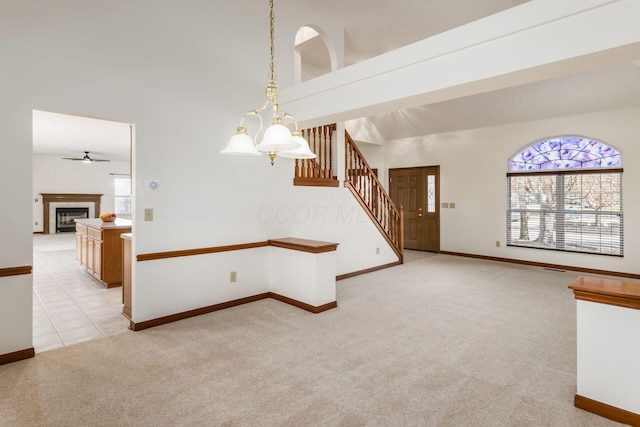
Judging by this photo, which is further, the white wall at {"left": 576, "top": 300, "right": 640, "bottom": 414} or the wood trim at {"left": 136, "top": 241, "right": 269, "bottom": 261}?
the wood trim at {"left": 136, "top": 241, "right": 269, "bottom": 261}

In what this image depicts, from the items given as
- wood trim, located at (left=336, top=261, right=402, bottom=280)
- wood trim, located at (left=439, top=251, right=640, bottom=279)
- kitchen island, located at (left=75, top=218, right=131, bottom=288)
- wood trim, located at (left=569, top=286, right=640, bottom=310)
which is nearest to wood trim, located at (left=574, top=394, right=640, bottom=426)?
wood trim, located at (left=569, top=286, right=640, bottom=310)

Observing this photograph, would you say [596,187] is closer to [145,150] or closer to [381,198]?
[381,198]

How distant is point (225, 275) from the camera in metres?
4.07

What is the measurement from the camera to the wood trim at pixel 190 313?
11.1ft

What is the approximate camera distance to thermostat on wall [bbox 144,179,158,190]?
3363mm

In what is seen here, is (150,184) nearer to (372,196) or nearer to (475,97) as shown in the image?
(372,196)

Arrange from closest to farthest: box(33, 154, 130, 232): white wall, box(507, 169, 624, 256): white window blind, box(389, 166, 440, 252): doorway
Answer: box(507, 169, 624, 256): white window blind, box(389, 166, 440, 252): doorway, box(33, 154, 130, 232): white wall

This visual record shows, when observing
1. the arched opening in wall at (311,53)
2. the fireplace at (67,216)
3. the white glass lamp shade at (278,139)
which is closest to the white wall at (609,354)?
the white glass lamp shade at (278,139)

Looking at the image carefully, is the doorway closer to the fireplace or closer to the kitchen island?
the kitchen island

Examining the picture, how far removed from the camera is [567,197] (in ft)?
20.4

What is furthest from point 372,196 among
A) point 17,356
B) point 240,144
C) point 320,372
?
point 17,356

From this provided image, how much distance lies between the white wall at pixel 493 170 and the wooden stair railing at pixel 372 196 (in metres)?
1.76

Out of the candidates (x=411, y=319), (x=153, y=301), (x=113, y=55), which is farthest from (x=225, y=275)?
(x=113, y=55)

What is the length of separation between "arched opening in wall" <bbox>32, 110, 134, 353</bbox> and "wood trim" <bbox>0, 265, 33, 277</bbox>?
73cm
